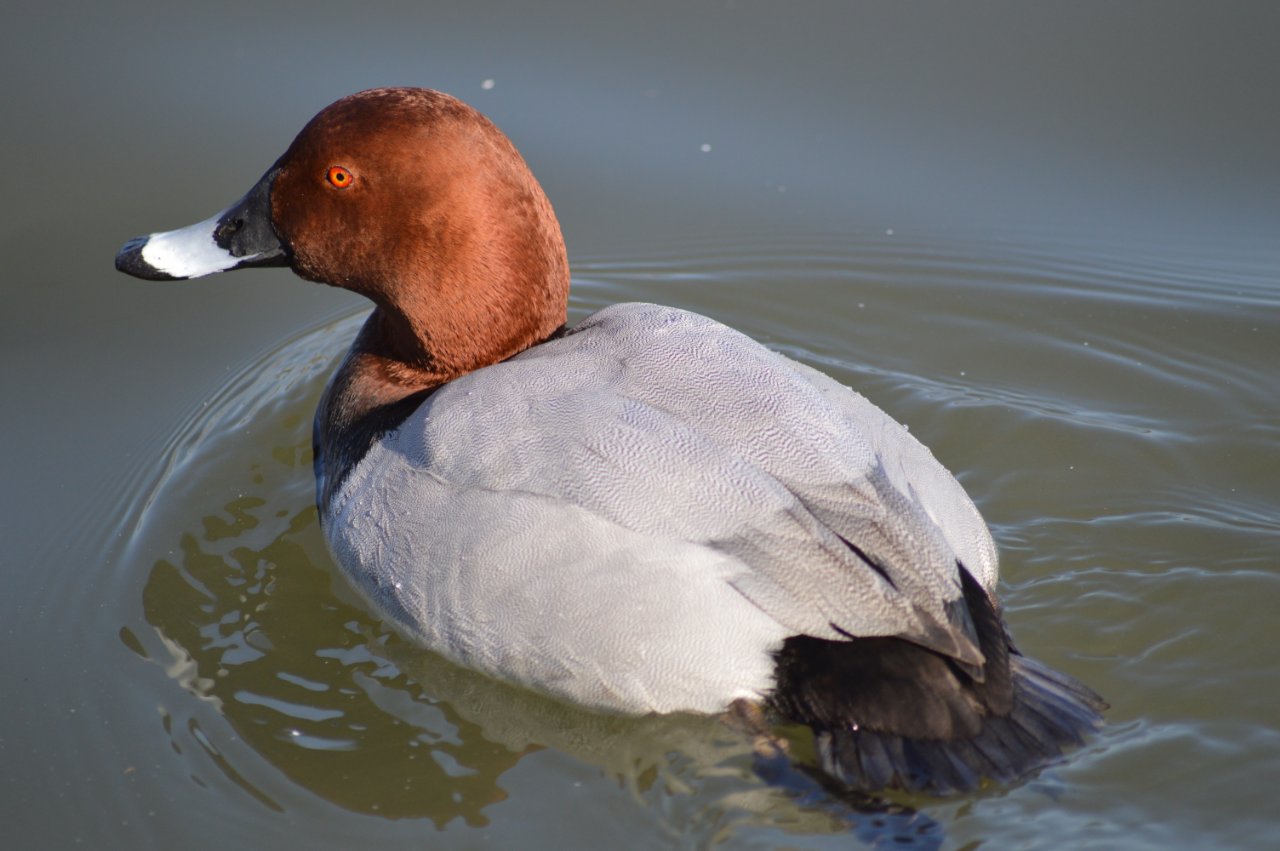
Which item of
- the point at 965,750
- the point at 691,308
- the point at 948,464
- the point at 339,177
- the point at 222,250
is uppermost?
the point at 339,177

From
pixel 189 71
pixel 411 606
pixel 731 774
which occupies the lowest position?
pixel 731 774

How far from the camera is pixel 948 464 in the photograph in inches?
153

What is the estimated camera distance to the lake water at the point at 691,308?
275cm

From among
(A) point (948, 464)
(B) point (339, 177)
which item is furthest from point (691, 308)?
(B) point (339, 177)

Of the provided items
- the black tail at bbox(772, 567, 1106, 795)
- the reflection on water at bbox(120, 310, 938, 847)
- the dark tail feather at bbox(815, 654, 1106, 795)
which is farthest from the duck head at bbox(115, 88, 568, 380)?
the dark tail feather at bbox(815, 654, 1106, 795)

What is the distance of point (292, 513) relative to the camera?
3.72m

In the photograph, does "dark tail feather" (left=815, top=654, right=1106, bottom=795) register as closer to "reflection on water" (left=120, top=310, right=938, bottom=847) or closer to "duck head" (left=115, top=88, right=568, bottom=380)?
"reflection on water" (left=120, top=310, right=938, bottom=847)

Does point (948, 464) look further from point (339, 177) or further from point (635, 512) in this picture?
point (339, 177)

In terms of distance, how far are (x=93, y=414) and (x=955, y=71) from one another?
11.4ft

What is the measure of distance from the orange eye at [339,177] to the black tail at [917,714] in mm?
1605

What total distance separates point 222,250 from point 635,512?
59.9 inches

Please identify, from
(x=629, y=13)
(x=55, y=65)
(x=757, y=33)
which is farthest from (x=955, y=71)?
(x=55, y=65)

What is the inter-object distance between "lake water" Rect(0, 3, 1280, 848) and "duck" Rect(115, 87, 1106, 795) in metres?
0.16

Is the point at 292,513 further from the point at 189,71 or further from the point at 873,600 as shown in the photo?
the point at 189,71
